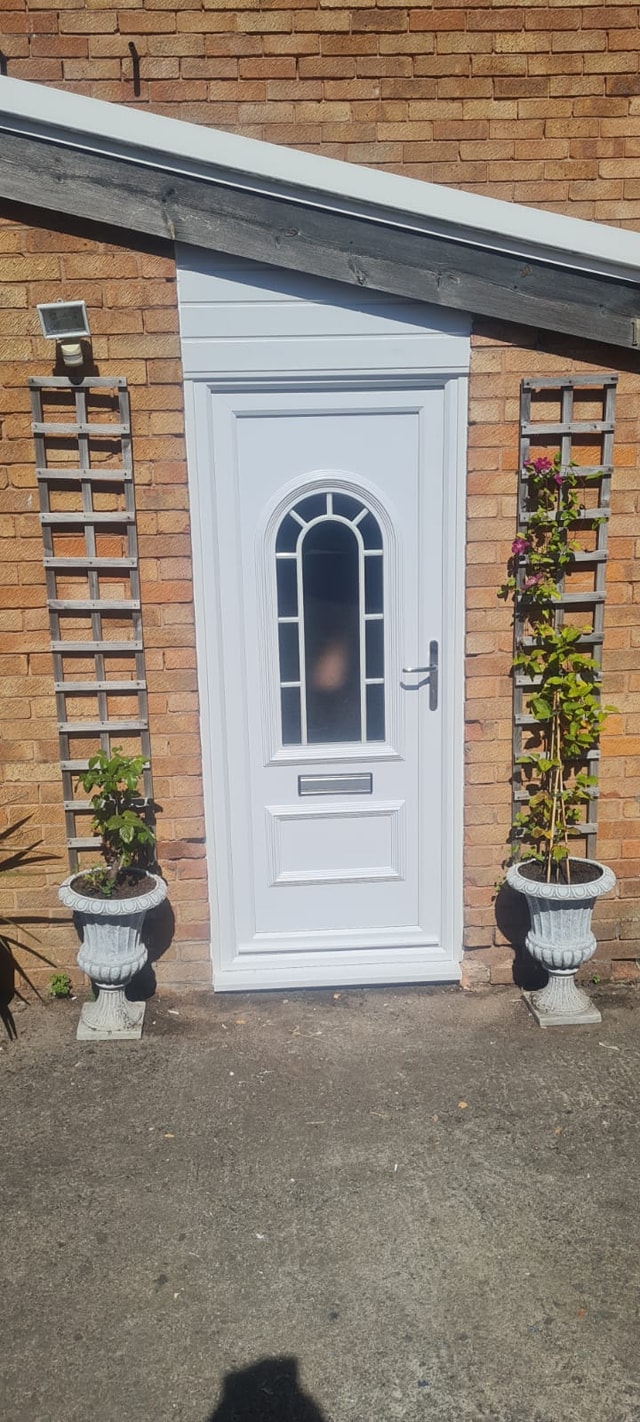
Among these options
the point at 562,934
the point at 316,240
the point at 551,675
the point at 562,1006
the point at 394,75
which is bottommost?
the point at 562,1006

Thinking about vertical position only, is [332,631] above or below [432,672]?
above

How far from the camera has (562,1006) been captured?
4055 millimetres

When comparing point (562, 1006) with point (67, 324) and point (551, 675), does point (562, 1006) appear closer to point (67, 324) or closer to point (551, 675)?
point (551, 675)

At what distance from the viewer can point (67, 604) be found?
391 centimetres

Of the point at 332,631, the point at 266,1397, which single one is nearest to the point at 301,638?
the point at 332,631

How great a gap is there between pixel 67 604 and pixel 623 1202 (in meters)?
2.83

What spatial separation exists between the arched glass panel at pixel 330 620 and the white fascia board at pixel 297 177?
41.4 inches

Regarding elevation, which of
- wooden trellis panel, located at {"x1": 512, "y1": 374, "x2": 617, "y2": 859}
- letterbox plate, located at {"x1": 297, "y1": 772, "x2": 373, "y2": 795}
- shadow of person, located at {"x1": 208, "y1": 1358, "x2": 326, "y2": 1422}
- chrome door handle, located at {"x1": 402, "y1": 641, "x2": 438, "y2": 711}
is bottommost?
shadow of person, located at {"x1": 208, "y1": 1358, "x2": 326, "y2": 1422}

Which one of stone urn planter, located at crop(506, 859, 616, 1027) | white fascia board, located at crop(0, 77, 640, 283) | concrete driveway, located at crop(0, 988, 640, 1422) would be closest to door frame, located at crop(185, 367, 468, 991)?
concrete driveway, located at crop(0, 988, 640, 1422)

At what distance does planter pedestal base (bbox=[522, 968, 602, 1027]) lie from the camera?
4.00 meters

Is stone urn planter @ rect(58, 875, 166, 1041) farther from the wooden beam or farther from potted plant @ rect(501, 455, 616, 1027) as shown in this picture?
the wooden beam

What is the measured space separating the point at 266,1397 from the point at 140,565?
9.01 ft

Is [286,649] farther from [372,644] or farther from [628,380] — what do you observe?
[628,380]

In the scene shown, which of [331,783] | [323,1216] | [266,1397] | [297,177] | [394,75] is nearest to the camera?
[266,1397]
